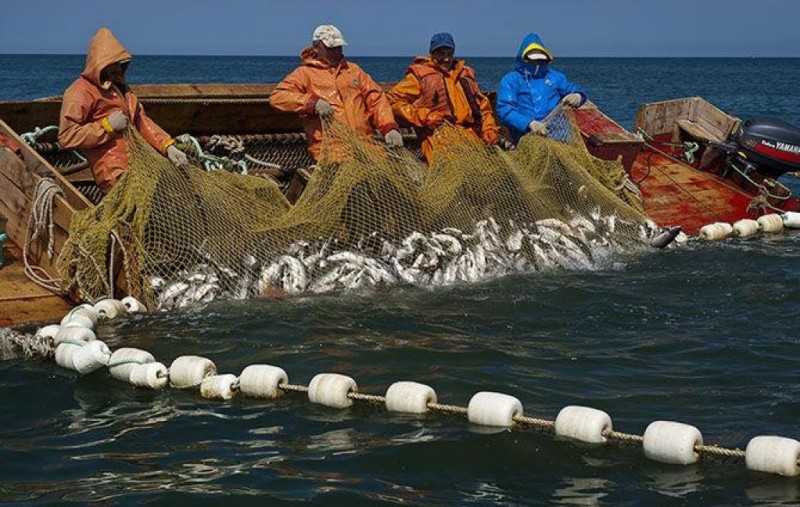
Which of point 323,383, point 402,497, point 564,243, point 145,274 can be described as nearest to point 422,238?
point 564,243

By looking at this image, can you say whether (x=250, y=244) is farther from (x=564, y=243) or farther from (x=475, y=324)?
(x=564, y=243)

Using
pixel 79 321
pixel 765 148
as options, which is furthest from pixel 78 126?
pixel 765 148

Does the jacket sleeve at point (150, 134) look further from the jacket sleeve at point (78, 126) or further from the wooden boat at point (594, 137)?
the wooden boat at point (594, 137)

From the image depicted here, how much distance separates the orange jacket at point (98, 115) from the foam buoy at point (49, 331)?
1829 mm

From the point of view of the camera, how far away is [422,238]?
34.0ft

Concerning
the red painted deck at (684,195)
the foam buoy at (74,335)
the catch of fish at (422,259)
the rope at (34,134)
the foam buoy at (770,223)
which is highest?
the rope at (34,134)

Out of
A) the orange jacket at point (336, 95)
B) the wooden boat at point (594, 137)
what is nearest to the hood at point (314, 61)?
the orange jacket at point (336, 95)

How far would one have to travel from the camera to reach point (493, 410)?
687 cm

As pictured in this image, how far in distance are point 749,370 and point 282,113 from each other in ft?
22.9

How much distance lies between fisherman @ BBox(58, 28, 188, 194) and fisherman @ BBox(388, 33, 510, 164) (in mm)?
2753

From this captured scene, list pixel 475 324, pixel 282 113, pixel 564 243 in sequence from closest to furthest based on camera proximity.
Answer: pixel 475 324
pixel 564 243
pixel 282 113

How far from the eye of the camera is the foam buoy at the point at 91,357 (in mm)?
8023

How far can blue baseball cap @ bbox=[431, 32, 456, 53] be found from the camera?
12.3 metres

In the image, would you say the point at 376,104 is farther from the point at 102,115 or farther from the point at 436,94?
the point at 102,115
